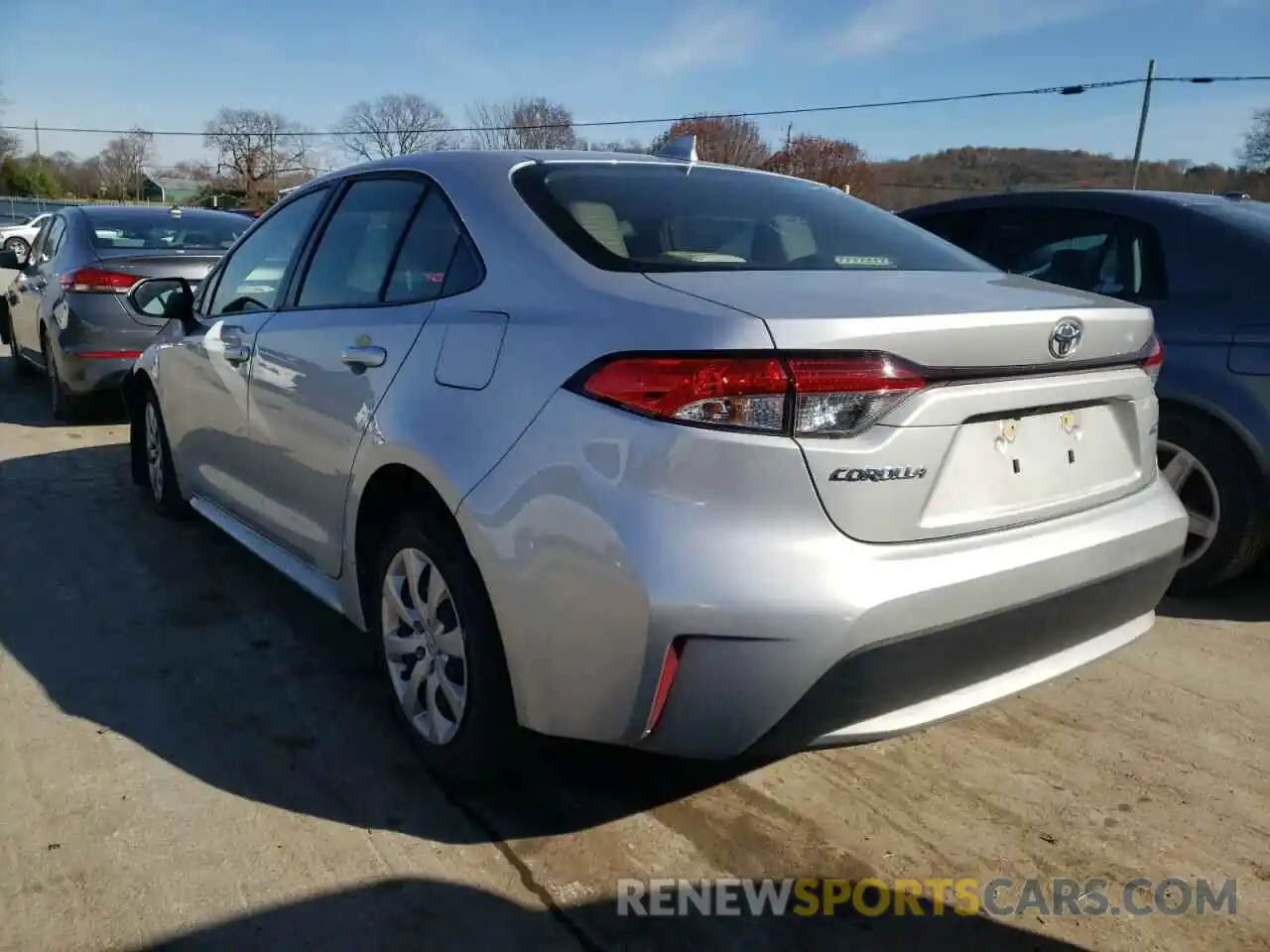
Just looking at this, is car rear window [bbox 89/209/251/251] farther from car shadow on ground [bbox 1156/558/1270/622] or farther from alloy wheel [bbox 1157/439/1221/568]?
car shadow on ground [bbox 1156/558/1270/622]

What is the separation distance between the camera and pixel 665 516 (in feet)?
6.44

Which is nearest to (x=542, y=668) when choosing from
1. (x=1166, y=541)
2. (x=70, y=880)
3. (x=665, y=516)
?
(x=665, y=516)

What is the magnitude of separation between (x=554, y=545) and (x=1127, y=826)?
164 centimetres

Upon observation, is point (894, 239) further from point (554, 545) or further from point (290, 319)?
point (290, 319)

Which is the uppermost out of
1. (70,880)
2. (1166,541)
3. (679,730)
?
(1166,541)

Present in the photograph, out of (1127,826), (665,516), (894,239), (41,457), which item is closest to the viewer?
(665,516)

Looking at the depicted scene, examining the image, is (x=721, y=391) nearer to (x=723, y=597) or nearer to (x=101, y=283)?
(x=723, y=597)

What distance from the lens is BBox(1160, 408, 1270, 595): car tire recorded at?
3793mm

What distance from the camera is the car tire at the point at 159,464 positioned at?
4730 mm

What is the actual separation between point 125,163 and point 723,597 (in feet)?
252

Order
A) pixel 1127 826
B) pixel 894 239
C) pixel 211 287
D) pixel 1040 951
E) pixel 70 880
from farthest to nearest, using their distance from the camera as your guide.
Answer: pixel 211 287
pixel 894 239
pixel 1127 826
pixel 70 880
pixel 1040 951

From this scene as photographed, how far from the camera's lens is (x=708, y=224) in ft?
9.00

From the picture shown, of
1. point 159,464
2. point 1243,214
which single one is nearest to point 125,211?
point 159,464

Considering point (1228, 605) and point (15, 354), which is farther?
point (15, 354)
